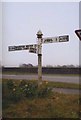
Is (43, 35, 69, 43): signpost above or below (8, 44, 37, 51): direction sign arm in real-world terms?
above

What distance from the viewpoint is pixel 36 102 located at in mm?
5977

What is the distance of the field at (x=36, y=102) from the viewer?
5641 mm

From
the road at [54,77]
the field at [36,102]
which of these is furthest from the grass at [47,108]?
the road at [54,77]

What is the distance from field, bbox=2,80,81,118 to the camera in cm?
564

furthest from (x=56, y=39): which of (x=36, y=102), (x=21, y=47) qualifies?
(x=36, y=102)

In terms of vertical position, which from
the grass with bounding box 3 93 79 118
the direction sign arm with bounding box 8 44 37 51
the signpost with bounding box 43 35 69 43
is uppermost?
the signpost with bounding box 43 35 69 43

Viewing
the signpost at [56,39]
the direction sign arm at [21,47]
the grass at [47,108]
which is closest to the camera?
the grass at [47,108]

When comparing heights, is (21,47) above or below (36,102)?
above

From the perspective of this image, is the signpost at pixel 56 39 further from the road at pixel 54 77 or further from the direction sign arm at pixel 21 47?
the road at pixel 54 77

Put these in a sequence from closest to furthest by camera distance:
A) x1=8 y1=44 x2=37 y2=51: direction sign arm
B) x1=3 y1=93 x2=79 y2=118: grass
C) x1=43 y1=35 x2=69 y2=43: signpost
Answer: x1=3 y1=93 x2=79 y2=118: grass < x1=43 y1=35 x2=69 y2=43: signpost < x1=8 y1=44 x2=37 y2=51: direction sign arm

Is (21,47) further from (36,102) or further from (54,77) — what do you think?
(36,102)

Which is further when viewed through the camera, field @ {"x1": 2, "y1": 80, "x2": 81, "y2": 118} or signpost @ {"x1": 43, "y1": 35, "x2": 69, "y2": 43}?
signpost @ {"x1": 43, "y1": 35, "x2": 69, "y2": 43}

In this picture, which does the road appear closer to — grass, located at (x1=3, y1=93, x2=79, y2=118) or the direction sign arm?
grass, located at (x1=3, y1=93, x2=79, y2=118)

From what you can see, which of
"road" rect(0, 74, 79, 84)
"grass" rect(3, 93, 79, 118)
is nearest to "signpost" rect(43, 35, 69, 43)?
"road" rect(0, 74, 79, 84)
